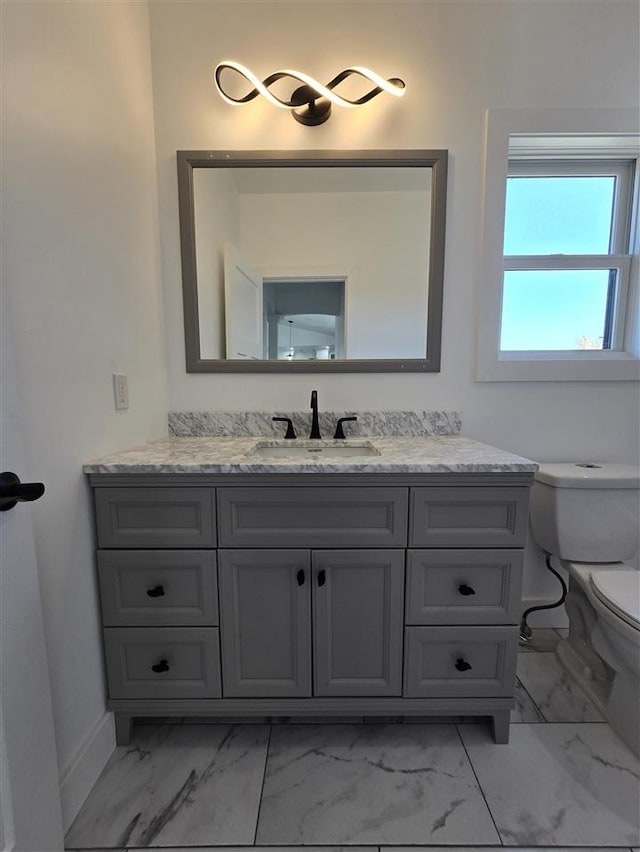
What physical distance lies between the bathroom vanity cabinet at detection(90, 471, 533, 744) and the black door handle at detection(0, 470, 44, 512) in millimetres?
430

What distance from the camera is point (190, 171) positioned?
1.47 metres

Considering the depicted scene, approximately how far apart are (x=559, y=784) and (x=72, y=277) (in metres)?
1.95

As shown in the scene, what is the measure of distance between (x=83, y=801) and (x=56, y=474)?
898 mm

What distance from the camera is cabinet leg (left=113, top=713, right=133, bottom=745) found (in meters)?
1.16

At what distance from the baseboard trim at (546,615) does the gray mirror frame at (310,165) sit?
1142mm

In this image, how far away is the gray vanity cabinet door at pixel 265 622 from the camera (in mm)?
1101

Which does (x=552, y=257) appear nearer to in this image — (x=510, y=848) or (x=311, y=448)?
(x=311, y=448)

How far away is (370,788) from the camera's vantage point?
3.42 ft

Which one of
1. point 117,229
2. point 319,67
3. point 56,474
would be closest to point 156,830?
point 56,474

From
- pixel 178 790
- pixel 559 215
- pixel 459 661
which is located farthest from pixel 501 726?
pixel 559 215

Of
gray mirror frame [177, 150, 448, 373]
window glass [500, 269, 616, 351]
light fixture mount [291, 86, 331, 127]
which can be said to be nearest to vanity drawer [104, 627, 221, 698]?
gray mirror frame [177, 150, 448, 373]

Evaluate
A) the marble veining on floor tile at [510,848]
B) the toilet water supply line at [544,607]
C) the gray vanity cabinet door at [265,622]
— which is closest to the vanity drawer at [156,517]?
the gray vanity cabinet door at [265,622]

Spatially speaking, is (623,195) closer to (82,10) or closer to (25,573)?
(82,10)

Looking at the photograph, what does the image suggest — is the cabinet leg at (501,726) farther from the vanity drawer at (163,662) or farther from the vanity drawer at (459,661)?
→ the vanity drawer at (163,662)
